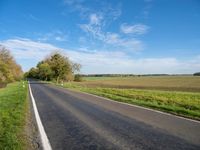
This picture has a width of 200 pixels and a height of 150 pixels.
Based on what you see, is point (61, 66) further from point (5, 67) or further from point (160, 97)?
point (160, 97)

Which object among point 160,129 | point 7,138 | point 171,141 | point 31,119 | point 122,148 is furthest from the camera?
point 31,119

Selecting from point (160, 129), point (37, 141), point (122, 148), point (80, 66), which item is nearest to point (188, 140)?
point (160, 129)

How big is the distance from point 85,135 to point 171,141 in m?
2.31

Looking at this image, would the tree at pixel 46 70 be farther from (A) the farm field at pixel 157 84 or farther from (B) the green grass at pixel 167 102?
(B) the green grass at pixel 167 102

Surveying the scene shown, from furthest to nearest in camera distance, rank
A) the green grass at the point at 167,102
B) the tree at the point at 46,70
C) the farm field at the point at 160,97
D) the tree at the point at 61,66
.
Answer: the tree at the point at 46,70 → the tree at the point at 61,66 → the farm field at the point at 160,97 → the green grass at the point at 167,102

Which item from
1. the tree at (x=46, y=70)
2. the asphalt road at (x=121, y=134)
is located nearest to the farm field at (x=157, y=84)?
the tree at (x=46, y=70)

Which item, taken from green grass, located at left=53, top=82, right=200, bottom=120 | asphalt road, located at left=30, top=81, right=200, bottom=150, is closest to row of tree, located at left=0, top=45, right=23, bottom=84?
green grass, located at left=53, top=82, right=200, bottom=120

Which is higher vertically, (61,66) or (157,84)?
(61,66)

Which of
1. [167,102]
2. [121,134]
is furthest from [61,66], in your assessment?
[121,134]

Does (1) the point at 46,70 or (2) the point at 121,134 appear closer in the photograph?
(2) the point at 121,134

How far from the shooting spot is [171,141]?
18.0 feet

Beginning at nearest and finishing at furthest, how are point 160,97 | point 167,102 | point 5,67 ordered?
point 167,102 < point 160,97 < point 5,67

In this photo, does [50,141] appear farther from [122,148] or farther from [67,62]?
[67,62]

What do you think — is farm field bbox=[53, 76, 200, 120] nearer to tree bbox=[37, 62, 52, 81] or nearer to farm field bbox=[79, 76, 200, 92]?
farm field bbox=[79, 76, 200, 92]
